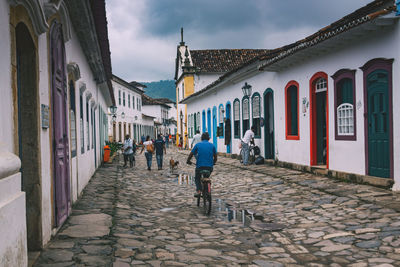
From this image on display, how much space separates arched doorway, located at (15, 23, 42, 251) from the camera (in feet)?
15.1

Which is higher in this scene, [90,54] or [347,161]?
[90,54]

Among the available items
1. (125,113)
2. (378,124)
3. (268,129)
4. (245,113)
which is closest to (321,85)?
(378,124)

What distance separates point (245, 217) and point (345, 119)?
4.63 metres

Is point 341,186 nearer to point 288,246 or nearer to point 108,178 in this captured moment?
point 288,246

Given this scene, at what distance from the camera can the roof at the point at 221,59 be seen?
35.4 meters

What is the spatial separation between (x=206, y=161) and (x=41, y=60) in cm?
386

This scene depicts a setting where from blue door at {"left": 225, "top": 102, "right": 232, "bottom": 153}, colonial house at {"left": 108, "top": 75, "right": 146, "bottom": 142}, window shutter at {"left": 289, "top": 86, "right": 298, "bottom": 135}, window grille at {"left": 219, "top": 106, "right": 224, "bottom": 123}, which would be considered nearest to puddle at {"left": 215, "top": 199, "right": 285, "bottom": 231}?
window shutter at {"left": 289, "top": 86, "right": 298, "bottom": 135}

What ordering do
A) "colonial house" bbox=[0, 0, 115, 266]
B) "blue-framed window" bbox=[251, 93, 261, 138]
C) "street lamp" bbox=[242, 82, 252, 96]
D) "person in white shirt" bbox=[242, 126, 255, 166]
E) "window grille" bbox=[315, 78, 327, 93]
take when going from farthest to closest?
"street lamp" bbox=[242, 82, 252, 96] → "blue-framed window" bbox=[251, 93, 261, 138] → "person in white shirt" bbox=[242, 126, 255, 166] → "window grille" bbox=[315, 78, 327, 93] → "colonial house" bbox=[0, 0, 115, 266]

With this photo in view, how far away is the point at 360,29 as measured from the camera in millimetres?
8766

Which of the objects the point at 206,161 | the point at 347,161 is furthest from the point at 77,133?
the point at 347,161

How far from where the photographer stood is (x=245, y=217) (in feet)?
23.8

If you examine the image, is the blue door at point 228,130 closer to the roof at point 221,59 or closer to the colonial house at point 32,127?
the colonial house at point 32,127

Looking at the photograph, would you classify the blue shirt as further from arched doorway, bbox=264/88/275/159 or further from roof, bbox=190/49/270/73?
roof, bbox=190/49/270/73

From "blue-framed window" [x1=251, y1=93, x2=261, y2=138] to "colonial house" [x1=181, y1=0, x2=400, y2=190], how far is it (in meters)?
0.04
